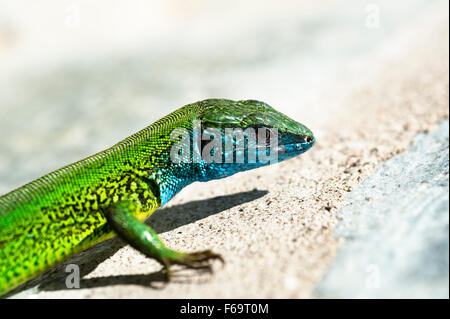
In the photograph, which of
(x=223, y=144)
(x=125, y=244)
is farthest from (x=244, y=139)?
(x=125, y=244)

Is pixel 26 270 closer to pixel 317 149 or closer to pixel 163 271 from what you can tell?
pixel 163 271

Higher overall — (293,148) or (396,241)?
(293,148)

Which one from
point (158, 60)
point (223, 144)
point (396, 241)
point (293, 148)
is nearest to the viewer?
point (396, 241)

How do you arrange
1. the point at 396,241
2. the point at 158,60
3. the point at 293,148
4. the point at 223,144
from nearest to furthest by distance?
the point at 396,241, the point at 223,144, the point at 293,148, the point at 158,60

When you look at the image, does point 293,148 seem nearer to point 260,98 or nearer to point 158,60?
point 260,98

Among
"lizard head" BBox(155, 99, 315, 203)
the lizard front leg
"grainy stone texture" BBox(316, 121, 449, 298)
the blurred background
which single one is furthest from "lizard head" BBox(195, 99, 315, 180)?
the blurred background

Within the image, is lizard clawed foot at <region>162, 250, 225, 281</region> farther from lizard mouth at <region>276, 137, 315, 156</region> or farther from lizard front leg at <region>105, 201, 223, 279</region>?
lizard mouth at <region>276, 137, 315, 156</region>

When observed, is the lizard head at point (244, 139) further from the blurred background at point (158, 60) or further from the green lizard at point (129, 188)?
the blurred background at point (158, 60)
